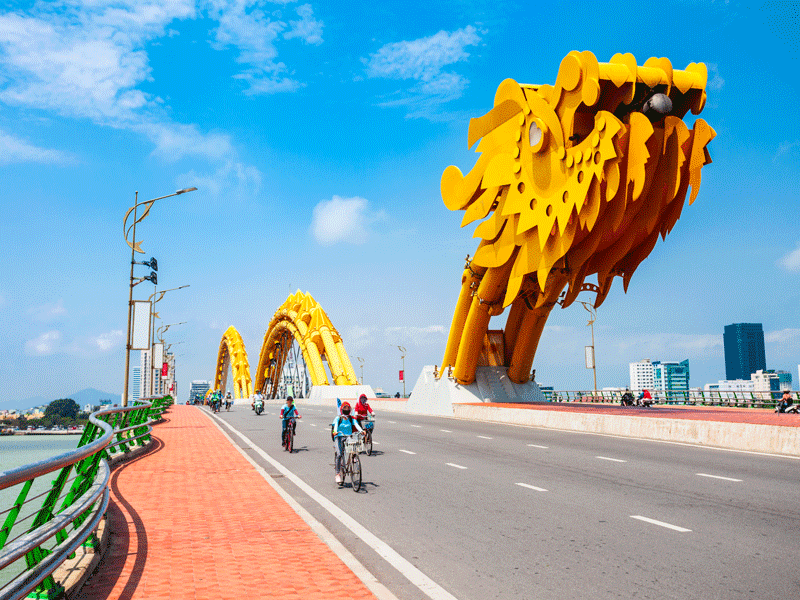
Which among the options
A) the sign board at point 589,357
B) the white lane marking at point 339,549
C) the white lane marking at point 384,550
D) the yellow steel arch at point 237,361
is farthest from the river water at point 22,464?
the yellow steel arch at point 237,361

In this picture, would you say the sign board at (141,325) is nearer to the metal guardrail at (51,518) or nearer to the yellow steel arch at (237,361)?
the metal guardrail at (51,518)

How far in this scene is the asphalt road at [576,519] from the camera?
581 centimetres

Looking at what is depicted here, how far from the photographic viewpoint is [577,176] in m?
24.8

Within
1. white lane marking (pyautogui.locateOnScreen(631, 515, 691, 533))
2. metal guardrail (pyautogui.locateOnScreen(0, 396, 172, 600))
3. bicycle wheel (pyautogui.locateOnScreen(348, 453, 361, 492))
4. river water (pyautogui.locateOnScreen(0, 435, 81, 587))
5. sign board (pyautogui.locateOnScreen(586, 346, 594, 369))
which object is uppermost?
sign board (pyautogui.locateOnScreen(586, 346, 594, 369))

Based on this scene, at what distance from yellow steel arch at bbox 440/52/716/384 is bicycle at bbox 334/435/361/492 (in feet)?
52.1

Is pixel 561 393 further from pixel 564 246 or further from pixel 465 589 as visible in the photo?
pixel 465 589

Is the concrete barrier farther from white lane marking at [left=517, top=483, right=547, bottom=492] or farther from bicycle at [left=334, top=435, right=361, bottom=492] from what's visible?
bicycle at [left=334, top=435, right=361, bottom=492]

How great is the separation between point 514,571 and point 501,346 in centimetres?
3107

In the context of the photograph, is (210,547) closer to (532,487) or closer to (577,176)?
(532,487)

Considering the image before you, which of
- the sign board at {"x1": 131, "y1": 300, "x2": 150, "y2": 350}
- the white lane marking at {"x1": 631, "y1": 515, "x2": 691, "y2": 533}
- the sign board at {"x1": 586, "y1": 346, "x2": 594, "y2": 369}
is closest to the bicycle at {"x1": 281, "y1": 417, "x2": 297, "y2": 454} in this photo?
the sign board at {"x1": 131, "y1": 300, "x2": 150, "y2": 350}

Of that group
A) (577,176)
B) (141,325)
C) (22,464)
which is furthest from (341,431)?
(577,176)

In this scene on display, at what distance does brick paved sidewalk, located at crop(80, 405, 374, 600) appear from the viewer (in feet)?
18.6

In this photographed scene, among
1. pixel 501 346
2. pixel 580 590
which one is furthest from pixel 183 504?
pixel 501 346

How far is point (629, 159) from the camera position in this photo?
2356cm
